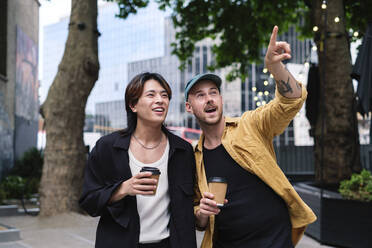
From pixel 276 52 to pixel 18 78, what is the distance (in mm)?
13475

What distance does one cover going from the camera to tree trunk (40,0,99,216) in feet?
A: 27.5

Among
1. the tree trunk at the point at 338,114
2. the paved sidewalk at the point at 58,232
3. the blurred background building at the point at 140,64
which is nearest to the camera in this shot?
the paved sidewalk at the point at 58,232

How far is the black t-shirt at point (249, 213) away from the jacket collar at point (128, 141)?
262 mm

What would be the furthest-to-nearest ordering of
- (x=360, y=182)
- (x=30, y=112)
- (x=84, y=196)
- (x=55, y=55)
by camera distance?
(x=55, y=55), (x=30, y=112), (x=360, y=182), (x=84, y=196)

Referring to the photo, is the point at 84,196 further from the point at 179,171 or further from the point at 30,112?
the point at 30,112

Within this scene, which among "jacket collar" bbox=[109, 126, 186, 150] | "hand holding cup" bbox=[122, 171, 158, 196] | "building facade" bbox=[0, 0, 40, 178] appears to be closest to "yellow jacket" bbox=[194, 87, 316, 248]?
"jacket collar" bbox=[109, 126, 186, 150]

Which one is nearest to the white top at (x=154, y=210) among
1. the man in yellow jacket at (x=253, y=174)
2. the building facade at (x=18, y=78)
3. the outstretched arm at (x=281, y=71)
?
the man in yellow jacket at (x=253, y=174)

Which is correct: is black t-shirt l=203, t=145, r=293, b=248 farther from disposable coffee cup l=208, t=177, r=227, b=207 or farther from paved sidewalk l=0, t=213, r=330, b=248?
paved sidewalk l=0, t=213, r=330, b=248

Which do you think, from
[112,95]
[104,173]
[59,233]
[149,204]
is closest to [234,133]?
[149,204]

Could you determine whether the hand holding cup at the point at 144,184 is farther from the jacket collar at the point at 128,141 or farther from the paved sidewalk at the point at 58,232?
the paved sidewalk at the point at 58,232

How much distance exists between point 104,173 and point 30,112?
1468cm

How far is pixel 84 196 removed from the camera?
2.54 meters

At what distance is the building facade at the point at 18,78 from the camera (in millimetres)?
12789

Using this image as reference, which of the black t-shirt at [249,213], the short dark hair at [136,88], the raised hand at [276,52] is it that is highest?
→ the raised hand at [276,52]
